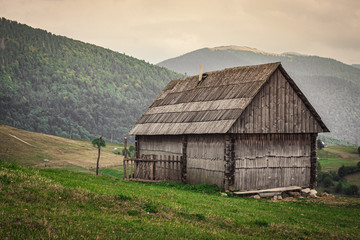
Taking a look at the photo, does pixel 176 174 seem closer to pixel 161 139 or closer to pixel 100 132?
pixel 161 139

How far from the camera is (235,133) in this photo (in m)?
24.4

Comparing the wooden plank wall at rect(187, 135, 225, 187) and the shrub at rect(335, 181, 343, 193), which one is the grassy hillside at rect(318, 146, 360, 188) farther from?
the wooden plank wall at rect(187, 135, 225, 187)

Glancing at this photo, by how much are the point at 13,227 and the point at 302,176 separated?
2226cm

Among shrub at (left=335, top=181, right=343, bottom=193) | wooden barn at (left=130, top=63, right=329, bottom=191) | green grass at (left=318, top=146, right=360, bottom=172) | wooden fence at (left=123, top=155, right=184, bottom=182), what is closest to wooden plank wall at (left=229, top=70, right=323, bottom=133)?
wooden barn at (left=130, top=63, right=329, bottom=191)

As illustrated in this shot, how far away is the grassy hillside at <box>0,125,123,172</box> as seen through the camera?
63.1 m

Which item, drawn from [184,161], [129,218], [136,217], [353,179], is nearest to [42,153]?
[184,161]

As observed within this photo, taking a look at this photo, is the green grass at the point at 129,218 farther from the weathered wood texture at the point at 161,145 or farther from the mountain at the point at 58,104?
the mountain at the point at 58,104

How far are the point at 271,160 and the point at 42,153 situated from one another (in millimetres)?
55907

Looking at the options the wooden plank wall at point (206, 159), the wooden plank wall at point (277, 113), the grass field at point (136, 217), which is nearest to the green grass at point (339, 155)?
the wooden plank wall at point (277, 113)

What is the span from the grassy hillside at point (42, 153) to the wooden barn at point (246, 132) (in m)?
35.7

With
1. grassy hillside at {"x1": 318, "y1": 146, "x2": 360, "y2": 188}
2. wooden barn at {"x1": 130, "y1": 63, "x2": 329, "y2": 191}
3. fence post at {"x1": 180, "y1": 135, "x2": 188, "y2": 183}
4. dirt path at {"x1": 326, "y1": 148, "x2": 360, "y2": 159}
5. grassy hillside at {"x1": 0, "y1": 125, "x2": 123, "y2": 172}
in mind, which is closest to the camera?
wooden barn at {"x1": 130, "y1": 63, "x2": 329, "y2": 191}

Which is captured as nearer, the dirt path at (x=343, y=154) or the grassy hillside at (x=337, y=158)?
the grassy hillside at (x=337, y=158)

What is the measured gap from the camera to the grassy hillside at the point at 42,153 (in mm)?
63059

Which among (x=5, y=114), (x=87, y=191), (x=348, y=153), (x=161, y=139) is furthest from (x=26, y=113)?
(x=87, y=191)
